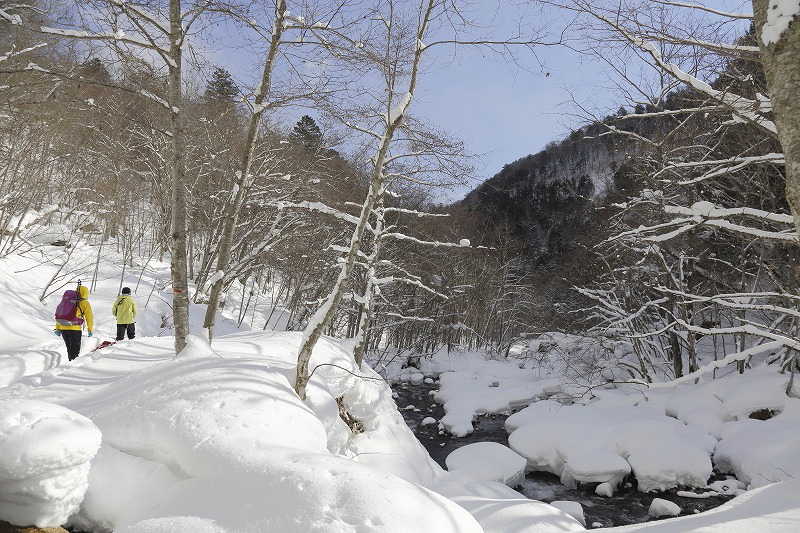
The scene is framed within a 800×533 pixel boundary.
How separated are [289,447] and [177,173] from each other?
12.3 ft

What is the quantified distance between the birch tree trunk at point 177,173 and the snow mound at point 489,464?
5.87m

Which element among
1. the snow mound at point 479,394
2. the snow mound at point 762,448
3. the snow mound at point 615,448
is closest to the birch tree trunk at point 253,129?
the snow mound at point 615,448

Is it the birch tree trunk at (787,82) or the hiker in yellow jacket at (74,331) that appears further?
the hiker in yellow jacket at (74,331)

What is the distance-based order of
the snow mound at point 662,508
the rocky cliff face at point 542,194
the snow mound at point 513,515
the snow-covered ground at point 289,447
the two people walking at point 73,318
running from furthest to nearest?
the rocky cliff face at point 542,194
the two people walking at point 73,318
the snow mound at point 662,508
the snow mound at point 513,515
the snow-covered ground at point 289,447

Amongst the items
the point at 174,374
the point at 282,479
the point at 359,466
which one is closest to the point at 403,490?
the point at 359,466

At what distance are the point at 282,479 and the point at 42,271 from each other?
16.0m

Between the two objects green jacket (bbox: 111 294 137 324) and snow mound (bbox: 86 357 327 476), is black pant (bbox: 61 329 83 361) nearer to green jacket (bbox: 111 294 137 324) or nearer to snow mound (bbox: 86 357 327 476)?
green jacket (bbox: 111 294 137 324)

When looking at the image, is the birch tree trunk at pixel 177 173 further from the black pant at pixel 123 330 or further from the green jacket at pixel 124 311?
the black pant at pixel 123 330

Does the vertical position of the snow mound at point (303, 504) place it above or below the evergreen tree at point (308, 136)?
below

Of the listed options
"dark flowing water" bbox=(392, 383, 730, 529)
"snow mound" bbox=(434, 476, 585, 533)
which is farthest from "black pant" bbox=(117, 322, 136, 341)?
"snow mound" bbox=(434, 476, 585, 533)

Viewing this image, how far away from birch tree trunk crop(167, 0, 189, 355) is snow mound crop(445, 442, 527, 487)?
5866mm

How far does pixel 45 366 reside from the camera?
7.79 meters

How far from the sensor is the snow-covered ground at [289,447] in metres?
2.59

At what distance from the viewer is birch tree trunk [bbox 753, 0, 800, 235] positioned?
6.25 ft
